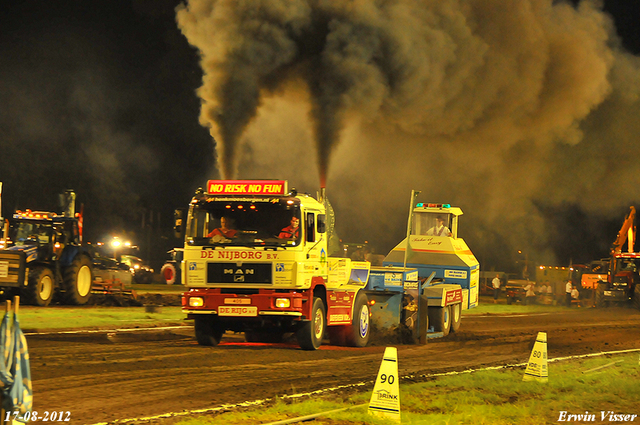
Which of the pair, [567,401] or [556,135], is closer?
[567,401]

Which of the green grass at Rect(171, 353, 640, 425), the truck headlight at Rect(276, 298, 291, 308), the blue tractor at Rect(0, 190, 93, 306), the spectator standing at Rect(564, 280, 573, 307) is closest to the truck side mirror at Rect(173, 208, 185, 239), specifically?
the truck headlight at Rect(276, 298, 291, 308)

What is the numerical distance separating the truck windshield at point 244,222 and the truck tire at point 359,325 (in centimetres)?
275

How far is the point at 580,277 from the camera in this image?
4297 cm

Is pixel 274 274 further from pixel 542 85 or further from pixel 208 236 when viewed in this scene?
pixel 542 85

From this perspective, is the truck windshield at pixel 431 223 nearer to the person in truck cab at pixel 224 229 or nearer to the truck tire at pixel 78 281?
the person in truck cab at pixel 224 229

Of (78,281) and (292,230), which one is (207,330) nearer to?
(292,230)

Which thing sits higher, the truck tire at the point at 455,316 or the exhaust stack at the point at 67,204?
the exhaust stack at the point at 67,204

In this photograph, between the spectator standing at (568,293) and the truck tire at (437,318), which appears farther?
the spectator standing at (568,293)

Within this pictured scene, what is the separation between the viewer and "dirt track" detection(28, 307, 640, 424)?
8.25 m

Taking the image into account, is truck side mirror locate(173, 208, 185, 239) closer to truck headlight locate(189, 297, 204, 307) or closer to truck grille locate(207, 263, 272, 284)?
truck grille locate(207, 263, 272, 284)

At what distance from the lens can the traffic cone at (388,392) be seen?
24.1 feet

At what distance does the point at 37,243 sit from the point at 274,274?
37.1 ft

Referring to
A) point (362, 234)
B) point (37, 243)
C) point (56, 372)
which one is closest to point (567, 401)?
point (56, 372)

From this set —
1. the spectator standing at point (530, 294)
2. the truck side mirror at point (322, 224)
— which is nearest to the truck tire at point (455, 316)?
the truck side mirror at point (322, 224)
